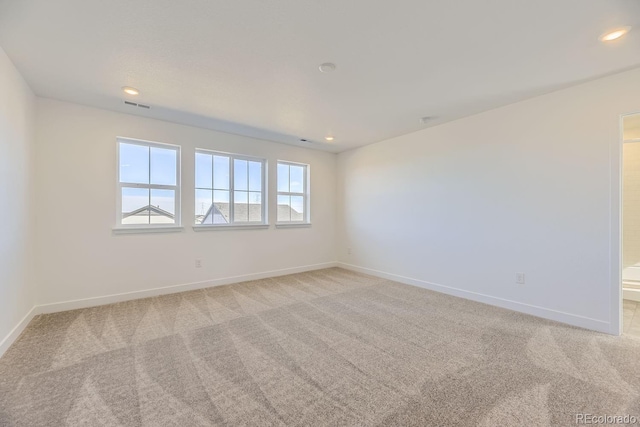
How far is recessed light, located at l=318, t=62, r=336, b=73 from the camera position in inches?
89.4

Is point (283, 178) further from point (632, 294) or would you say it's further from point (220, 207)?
point (632, 294)

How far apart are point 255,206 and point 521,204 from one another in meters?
3.88

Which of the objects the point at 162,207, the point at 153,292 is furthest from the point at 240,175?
the point at 153,292

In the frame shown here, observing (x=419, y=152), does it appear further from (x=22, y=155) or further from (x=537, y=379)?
(x=22, y=155)

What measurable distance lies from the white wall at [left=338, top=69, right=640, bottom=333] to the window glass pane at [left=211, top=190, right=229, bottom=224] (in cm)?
275

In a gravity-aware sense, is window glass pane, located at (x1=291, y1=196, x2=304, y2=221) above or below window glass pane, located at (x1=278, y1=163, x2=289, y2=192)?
below

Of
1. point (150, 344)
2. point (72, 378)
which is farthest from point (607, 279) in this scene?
point (72, 378)

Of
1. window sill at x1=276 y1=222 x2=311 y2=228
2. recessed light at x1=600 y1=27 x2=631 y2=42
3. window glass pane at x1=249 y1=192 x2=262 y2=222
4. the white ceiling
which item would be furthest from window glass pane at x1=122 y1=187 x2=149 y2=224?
recessed light at x1=600 y1=27 x2=631 y2=42

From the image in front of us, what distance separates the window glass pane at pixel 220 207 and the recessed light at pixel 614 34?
14.7ft

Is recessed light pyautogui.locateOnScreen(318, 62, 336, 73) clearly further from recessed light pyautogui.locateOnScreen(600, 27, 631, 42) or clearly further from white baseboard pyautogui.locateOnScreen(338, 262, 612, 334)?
white baseboard pyautogui.locateOnScreen(338, 262, 612, 334)

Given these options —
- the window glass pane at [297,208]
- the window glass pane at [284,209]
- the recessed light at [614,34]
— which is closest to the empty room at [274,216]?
the recessed light at [614,34]

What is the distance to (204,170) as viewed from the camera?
413cm

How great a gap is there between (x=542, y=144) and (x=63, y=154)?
5529mm

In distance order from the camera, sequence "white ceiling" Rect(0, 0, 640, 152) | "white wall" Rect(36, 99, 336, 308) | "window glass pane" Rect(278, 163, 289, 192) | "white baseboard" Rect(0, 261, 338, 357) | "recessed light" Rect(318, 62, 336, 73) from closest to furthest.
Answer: "white ceiling" Rect(0, 0, 640, 152), "recessed light" Rect(318, 62, 336, 73), "white baseboard" Rect(0, 261, 338, 357), "white wall" Rect(36, 99, 336, 308), "window glass pane" Rect(278, 163, 289, 192)
